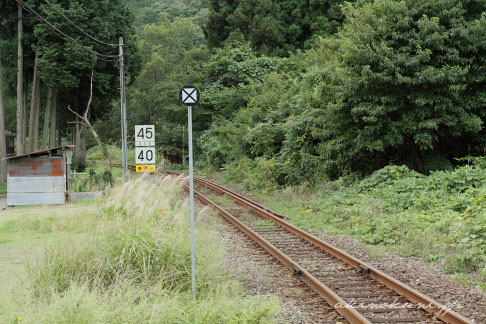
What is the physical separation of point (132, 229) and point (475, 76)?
478 inches

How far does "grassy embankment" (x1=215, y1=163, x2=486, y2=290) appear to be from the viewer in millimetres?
8477

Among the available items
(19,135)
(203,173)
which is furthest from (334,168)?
(19,135)

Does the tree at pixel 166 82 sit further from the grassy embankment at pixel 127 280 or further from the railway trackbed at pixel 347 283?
the grassy embankment at pixel 127 280

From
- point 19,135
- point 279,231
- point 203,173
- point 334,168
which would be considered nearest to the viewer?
point 279,231

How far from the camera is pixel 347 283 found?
7.29 metres

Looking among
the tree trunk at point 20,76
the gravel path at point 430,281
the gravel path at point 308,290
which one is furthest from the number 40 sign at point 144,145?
the tree trunk at point 20,76

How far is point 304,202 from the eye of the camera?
15688 millimetres

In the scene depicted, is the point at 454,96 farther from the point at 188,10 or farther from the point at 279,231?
the point at 188,10

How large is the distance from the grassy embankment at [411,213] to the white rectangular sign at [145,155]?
4251 mm

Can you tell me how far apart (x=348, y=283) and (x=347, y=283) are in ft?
0.05

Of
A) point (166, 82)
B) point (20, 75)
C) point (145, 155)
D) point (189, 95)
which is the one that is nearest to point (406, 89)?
point (145, 155)

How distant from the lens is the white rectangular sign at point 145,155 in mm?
14289

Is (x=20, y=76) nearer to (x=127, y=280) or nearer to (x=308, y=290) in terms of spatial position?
(x=127, y=280)

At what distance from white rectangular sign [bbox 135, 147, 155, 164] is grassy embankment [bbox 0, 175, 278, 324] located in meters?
5.50
